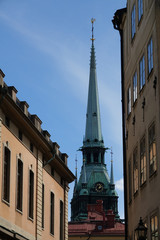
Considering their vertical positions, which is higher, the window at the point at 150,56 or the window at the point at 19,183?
the window at the point at 150,56

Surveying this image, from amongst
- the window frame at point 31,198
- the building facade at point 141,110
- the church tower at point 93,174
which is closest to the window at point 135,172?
the building facade at point 141,110

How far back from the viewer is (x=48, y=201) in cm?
3656

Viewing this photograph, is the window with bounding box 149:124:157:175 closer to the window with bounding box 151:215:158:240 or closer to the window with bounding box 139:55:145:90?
the window with bounding box 151:215:158:240

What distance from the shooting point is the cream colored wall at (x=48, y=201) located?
3569 centimetres

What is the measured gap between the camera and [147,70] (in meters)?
23.8

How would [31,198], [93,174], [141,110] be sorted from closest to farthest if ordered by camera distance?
[141,110] → [31,198] → [93,174]

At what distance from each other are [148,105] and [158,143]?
266 cm

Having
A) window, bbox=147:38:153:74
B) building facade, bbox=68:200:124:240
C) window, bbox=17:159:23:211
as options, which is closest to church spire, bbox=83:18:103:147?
building facade, bbox=68:200:124:240

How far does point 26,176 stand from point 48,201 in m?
5.67

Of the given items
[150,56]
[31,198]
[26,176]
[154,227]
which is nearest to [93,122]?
[31,198]

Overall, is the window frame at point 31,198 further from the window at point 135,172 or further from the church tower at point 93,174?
the church tower at point 93,174

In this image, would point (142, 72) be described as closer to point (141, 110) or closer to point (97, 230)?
point (141, 110)

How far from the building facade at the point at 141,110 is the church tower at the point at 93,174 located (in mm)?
132972

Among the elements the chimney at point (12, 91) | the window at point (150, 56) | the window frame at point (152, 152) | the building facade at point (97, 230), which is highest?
the building facade at point (97, 230)
